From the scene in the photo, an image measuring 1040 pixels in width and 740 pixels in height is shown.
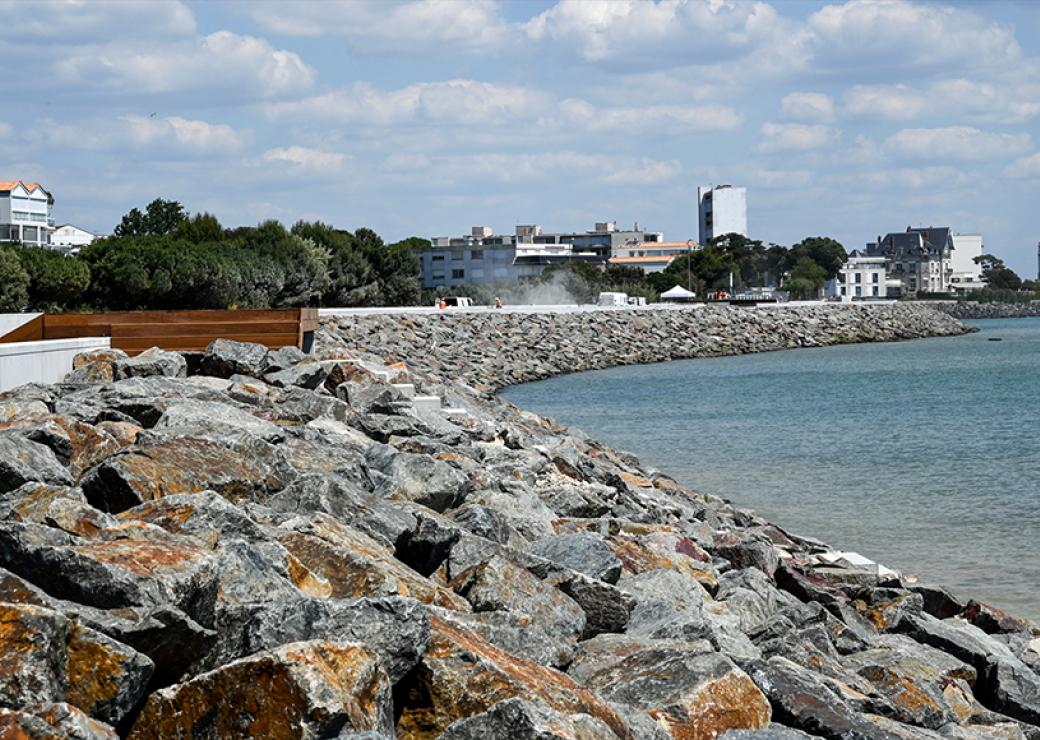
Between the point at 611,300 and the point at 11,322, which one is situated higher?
the point at 11,322

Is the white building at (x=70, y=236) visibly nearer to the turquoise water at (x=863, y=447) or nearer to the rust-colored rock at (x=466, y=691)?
the turquoise water at (x=863, y=447)

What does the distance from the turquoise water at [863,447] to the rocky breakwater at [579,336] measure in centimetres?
231

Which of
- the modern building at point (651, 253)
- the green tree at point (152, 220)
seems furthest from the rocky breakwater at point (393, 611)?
the modern building at point (651, 253)

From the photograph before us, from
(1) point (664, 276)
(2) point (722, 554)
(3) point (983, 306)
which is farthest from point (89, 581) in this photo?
(3) point (983, 306)

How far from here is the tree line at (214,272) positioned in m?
50.1

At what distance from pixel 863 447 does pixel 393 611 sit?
22.8 metres

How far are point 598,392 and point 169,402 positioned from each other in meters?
31.9

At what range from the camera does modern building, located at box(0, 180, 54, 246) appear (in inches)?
3981

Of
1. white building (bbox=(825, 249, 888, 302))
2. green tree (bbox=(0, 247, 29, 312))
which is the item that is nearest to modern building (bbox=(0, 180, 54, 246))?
green tree (bbox=(0, 247, 29, 312))

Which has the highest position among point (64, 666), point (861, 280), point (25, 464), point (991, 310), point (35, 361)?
point (35, 361)

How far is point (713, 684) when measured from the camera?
523 centimetres

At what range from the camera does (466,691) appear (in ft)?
15.4

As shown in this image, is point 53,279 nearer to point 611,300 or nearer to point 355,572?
point 611,300

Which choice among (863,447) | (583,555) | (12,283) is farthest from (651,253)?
(583,555)
